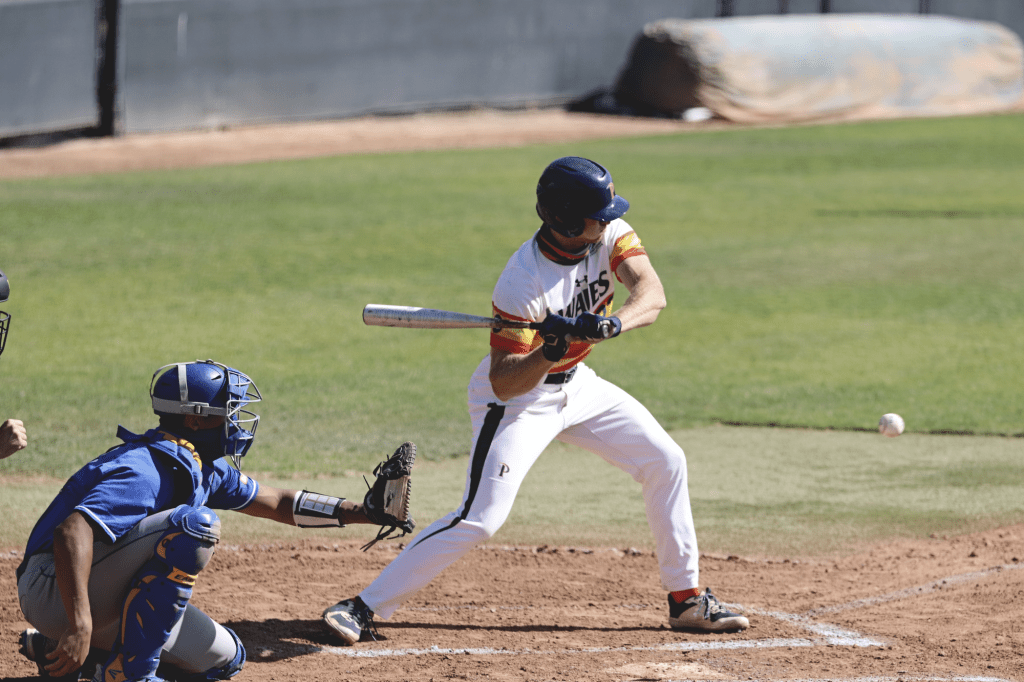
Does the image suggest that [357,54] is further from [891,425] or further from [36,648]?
[36,648]

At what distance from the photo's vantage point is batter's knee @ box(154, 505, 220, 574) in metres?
3.84

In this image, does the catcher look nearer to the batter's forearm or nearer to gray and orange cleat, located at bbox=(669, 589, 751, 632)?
the batter's forearm

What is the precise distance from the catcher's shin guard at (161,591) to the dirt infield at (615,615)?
659mm

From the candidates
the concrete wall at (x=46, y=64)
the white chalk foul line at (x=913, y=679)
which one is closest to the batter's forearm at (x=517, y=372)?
the white chalk foul line at (x=913, y=679)

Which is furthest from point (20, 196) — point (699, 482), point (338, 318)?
point (699, 482)

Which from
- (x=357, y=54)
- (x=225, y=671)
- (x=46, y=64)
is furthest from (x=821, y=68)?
(x=225, y=671)

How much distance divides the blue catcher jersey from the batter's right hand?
49.5 inches

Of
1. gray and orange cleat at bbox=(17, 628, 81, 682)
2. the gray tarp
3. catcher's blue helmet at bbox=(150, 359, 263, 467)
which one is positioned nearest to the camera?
catcher's blue helmet at bbox=(150, 359, 263, 467)

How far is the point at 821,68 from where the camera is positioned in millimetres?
26797

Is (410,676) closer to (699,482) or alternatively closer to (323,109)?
(699,482)

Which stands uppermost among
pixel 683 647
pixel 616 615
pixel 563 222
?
pixel 563 222

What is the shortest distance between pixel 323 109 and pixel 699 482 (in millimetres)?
18083

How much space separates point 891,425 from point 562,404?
12.3 feet

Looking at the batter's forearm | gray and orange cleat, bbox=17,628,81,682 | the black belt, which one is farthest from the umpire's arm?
the black belt
